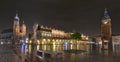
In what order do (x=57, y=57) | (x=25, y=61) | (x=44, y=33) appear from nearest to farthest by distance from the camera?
(x=25, y=61) → (x=57, y=57) → (x=44, y=33)

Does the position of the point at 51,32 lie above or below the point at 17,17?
below

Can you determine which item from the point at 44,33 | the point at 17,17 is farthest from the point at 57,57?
the point at 17,17

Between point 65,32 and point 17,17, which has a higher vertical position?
point 17,17

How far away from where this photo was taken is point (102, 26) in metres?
132

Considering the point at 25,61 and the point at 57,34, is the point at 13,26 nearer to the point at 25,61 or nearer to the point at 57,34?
the point at 57,34

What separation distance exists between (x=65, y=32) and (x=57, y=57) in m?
114

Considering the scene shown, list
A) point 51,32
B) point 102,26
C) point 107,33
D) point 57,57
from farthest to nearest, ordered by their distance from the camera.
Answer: point 102,26 < point 107,33 < point 51,32 < point 57,57

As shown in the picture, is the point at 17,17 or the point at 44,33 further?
the point at 17,17

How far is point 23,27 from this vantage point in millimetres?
137500

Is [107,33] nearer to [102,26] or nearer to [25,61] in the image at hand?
[102,26]

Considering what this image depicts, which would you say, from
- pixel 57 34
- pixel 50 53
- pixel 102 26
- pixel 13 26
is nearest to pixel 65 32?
pixel 57 34

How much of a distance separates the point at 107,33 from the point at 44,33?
1672 inches

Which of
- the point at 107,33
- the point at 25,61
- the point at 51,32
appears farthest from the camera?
the point at 107,33

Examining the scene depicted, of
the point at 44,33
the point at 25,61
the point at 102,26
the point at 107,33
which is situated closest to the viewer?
the point at 25,61
